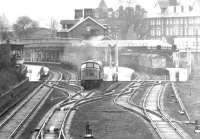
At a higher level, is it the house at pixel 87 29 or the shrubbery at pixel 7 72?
the house at pixel 87 29

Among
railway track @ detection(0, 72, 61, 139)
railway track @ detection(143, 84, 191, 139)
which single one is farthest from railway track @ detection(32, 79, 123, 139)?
railway track @ detection(143, 84, 191, 139)

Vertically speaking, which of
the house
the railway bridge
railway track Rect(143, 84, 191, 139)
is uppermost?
the house

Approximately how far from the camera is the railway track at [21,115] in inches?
823

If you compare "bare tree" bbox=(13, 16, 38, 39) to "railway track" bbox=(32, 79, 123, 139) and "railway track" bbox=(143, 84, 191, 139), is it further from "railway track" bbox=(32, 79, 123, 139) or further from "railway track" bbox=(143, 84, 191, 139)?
"railway track" bbox=(143, 84, 191, 139)

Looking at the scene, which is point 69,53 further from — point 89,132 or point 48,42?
point 89,132

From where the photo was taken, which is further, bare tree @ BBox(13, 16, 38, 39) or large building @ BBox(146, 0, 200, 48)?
bare tree @ BBox(13, 16, 38, 39)

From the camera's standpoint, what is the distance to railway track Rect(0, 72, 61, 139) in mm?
20916

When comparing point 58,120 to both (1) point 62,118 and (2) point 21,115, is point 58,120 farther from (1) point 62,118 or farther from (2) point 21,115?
(2) point 21,115

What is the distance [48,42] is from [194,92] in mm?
44182

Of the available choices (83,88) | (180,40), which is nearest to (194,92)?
(83,88)

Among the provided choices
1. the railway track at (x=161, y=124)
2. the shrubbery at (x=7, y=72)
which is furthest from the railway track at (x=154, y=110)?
the shrubbery at (x=7, y=72)

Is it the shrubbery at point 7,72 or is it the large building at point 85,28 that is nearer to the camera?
the shrubbery at point 7,72

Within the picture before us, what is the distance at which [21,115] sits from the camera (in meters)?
25.9

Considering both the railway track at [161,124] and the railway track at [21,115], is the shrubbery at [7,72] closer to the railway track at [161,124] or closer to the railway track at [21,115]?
the railway track at [21,115]
